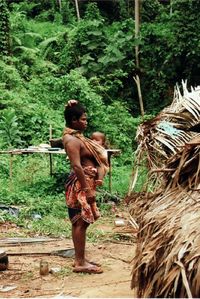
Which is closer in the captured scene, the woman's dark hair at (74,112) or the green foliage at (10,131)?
the woman's dark hair at (74,112)

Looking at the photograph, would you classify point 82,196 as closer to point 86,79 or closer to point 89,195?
point 89,195

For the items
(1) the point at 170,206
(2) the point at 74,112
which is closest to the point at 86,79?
(2) the point at 74,112

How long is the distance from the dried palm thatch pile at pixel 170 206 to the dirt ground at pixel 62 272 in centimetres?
86

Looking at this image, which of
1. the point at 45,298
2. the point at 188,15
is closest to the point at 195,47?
the point at 188,15

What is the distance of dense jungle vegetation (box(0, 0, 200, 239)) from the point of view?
10320 mm

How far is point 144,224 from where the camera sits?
356cm

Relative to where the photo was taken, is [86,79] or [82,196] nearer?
[82,196]

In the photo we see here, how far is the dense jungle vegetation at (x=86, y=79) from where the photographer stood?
10320 mm

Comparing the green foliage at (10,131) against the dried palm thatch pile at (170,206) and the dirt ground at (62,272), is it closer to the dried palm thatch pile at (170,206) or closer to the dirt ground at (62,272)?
the dirt ground at (62,272)

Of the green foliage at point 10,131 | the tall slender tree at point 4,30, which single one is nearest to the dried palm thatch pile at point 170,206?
the green foliage at point 10,131

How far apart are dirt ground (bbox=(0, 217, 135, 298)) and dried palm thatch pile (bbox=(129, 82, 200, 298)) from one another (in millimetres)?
865

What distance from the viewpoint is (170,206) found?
3424mm

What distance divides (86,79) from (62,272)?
1136cm

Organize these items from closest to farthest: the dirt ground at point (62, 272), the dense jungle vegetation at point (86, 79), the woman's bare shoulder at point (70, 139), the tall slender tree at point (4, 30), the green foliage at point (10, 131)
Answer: the dirt ground at point (62, 272)
the woman's bare shoulder at point (70, 139)
the dense jungle vegetation at point (86, 79)
the green foliage at point (10, 131)
the tall slender tree at point (4, 30)
